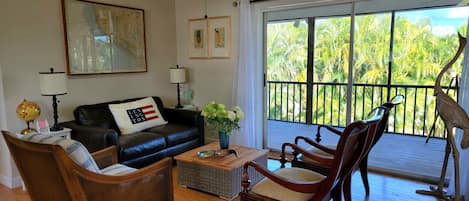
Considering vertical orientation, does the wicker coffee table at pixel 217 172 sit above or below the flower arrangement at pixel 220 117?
below

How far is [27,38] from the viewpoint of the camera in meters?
3.25

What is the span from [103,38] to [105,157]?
1922 millimetres

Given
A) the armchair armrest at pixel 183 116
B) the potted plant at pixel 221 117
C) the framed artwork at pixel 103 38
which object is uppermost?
the framed artwork at pixel 103 38

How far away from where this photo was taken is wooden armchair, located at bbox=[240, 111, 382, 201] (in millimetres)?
1784

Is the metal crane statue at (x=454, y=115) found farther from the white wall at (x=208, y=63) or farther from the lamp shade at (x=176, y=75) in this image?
the lamp shade at (x=176, y=75)

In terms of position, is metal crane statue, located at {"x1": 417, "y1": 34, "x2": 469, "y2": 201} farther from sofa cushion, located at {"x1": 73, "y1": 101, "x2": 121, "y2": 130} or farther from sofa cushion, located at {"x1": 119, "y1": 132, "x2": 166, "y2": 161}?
sofa cushion, located at {"x1": 73, "y1": 101, "x2": 121, "y2": 130}

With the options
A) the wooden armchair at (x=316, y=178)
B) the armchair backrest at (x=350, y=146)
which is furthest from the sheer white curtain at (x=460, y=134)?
the wooden armchair at (x=316, y=178)

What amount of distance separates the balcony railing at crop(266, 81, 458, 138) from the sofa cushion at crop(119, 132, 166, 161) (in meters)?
2.05

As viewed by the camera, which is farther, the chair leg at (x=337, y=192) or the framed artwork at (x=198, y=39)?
the framed artwork at (x=198, y=39)

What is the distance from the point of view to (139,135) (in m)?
3.54

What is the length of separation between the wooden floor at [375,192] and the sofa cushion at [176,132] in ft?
1.75

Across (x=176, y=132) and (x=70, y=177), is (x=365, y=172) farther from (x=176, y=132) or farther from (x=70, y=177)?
(x=70, y=177)

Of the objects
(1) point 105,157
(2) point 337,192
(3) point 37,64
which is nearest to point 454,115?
(2) point 337,192

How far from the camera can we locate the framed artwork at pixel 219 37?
446 centimetres
